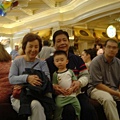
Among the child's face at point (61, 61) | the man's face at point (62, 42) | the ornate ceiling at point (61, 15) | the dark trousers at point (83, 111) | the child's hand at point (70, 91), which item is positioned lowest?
the dark trousers at point (83, 111)

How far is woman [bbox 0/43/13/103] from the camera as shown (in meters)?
2.46

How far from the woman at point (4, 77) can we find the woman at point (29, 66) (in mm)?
159

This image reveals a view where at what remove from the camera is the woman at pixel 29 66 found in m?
2.08

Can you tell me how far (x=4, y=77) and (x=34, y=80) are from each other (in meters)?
0.57

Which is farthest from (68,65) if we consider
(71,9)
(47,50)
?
(71,9)

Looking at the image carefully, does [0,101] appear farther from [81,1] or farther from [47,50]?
[81,1]

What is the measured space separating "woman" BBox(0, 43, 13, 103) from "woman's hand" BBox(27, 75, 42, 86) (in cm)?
45

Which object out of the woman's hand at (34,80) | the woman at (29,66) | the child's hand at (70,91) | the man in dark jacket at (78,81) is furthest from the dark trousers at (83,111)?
the woman's hand at (34,80)

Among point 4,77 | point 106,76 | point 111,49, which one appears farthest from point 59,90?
point 111,49

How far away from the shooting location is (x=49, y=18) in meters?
11.2

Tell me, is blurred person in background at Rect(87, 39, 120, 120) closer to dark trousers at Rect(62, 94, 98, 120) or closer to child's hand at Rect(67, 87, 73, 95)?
dark trousers at Rect(62, 94, 98, 120)

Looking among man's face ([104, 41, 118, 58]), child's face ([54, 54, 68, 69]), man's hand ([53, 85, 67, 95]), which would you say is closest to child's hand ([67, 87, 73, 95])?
man's hand ([53, 85, 67, 95])

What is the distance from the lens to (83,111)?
242 centimetres

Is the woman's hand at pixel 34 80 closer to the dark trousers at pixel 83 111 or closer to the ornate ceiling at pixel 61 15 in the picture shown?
the dark trousers at pixel 83 111
